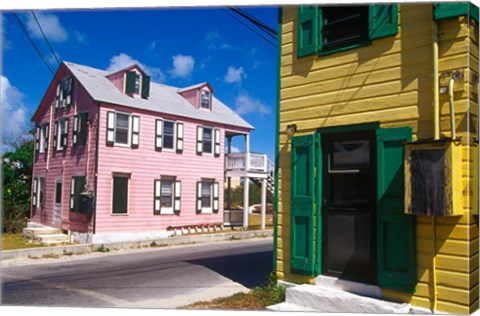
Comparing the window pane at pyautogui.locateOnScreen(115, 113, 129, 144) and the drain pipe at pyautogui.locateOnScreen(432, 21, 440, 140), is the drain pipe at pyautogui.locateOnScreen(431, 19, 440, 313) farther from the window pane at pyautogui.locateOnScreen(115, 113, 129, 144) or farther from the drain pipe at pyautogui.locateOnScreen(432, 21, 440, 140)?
the window pane at pyautogui.locateOnScreen(115, 113, 129, 144)

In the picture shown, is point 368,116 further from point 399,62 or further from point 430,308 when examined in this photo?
point 430,308

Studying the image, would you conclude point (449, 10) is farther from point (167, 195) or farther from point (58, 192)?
point (58, 192)

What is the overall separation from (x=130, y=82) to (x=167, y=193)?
4.34m

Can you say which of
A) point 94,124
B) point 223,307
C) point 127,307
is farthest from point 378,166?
point 94,124

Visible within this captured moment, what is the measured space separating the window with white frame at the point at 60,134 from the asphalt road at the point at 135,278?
4784mm

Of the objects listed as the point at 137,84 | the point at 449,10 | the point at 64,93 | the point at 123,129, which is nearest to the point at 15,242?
the point at 123,129

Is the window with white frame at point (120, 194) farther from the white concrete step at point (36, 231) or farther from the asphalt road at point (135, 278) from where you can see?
the asphalt road at point (135, 278)

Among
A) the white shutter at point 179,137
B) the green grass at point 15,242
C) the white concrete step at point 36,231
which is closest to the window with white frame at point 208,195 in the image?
the white shutter at point 179,137

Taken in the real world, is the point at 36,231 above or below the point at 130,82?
below

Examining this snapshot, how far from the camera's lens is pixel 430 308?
4246 mm

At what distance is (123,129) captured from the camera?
565 inches

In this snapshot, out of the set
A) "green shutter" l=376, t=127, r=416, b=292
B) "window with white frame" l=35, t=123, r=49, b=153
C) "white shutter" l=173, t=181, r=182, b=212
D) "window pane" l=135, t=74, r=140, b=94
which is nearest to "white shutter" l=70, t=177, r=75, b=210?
"window with white frame" l=35, t=123, r=49, b=153

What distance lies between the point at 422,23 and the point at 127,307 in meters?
4.96

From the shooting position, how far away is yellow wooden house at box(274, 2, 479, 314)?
411 cm
